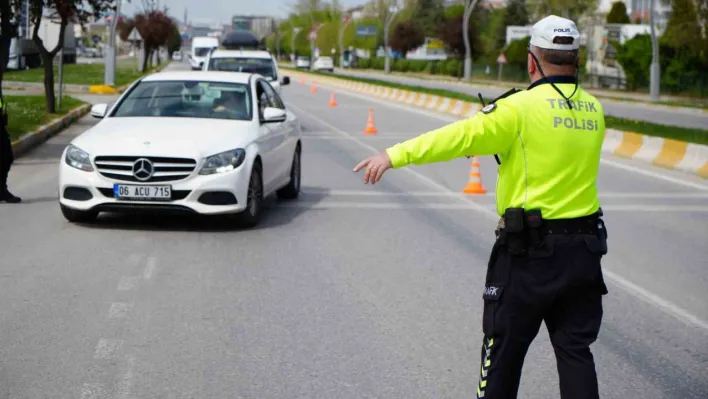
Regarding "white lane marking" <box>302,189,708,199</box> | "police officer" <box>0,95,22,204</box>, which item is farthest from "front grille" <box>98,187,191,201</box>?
"white lane marking" <box>302,189,708,199</box>

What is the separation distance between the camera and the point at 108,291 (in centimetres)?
833

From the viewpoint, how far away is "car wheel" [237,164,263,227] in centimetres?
1136

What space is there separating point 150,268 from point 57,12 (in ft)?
82.9

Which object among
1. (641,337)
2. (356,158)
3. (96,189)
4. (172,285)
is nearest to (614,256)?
(641,337)

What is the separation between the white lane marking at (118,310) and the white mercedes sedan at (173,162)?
3.19 metres

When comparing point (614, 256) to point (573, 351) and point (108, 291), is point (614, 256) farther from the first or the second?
point (573, 351)

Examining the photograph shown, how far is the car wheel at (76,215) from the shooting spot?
11.4 meters

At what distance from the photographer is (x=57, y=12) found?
108 feet

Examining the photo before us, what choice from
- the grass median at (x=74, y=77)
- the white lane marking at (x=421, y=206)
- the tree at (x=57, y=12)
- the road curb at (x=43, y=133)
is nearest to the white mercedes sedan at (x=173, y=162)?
the white lane marking at (x=421, y=206)

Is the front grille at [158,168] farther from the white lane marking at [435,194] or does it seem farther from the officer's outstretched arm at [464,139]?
the officer's outstretched arm at [464,139]

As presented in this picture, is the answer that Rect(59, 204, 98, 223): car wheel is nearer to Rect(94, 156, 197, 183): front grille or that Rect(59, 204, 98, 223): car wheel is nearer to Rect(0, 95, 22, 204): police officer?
Rect(94, 156, 197, 183): front grille

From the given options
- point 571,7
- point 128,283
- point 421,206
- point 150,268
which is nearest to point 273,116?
point 421,206

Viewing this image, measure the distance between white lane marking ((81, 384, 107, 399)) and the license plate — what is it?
17.0 feet

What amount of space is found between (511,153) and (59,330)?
12.0ft
